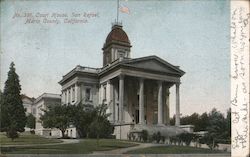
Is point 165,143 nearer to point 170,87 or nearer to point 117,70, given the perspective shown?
point 170,87

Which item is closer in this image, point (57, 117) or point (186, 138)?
point (186, 138)

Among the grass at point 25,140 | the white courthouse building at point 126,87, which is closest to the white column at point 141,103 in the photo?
the white courthouse building at point 126,87

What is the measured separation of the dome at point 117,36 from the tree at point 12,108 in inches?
116

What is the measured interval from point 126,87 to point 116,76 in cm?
59

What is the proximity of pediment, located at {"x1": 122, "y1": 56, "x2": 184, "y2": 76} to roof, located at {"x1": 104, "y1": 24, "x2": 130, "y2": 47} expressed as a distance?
71cm

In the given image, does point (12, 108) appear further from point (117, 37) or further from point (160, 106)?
point (160, 106)

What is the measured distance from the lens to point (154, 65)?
12641 mm

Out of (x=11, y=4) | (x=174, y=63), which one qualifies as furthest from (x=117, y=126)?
(x=11, y=4)

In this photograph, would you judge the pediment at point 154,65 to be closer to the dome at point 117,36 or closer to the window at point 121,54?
the window at point 121,54

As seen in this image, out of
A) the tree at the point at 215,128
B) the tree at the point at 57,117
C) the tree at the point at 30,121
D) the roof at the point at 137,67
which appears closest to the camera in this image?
the tree at the point at 215,128

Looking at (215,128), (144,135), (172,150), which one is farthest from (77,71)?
(215,128)

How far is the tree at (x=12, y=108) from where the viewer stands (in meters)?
11.9

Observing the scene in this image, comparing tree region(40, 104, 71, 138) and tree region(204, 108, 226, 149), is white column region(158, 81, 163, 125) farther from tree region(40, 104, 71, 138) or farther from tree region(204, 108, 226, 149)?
tree region(40, 104, 71, 138)

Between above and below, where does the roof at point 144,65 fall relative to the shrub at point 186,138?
above
